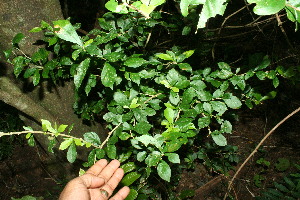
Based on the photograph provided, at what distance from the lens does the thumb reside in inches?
63.4

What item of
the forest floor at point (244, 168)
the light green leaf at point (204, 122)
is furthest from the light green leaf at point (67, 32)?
the forest floor at point (244, 168)

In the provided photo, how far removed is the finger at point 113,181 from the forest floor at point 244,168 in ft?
3.86

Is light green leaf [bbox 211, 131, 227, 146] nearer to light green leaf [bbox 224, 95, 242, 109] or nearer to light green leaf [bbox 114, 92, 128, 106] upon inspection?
light green leaf [bbox 224, 95, 242, 109]

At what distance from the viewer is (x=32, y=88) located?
1701 millimetres

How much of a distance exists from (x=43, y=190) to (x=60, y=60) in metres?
2.57

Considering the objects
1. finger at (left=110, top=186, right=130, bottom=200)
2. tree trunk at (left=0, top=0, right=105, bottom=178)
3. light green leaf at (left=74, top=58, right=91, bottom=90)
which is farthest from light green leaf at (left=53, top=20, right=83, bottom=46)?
finger at (left=110, top=186, right=130, bottom=200)

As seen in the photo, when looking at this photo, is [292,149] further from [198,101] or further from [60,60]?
[60,60]

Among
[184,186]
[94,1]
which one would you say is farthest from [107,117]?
[94,1]

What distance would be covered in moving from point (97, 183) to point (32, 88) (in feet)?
2.90

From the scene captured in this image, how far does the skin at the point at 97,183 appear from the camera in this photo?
1.55 m

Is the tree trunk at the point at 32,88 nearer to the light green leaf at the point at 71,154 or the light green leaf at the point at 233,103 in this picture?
the light green leaf at the point at 71,154

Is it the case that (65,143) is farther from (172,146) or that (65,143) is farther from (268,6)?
(268,6)

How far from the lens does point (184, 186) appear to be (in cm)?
299

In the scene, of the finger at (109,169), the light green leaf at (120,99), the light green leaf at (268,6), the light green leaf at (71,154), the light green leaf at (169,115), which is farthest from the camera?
the finger at (109,169)
